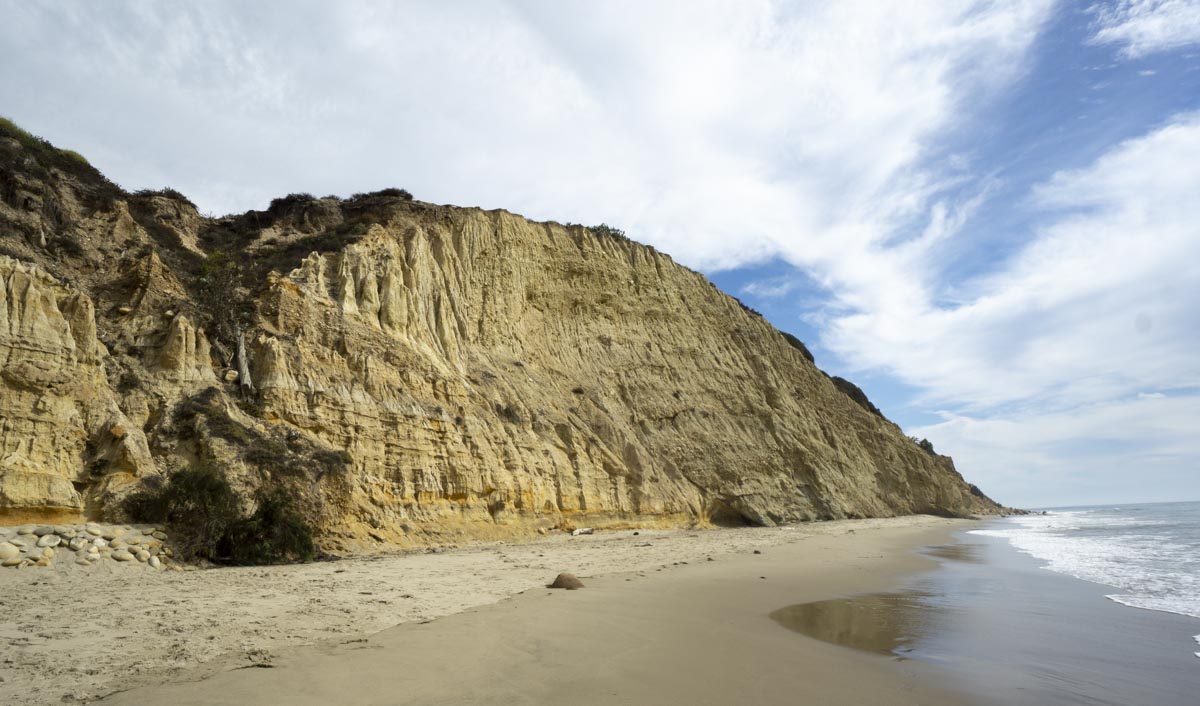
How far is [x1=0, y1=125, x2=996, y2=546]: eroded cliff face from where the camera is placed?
1209cm

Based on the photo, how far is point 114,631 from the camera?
5496 millimetres

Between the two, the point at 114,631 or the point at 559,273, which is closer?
the point at 114,631

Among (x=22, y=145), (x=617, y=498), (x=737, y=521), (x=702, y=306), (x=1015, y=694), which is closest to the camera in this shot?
(x=1015, y=694)

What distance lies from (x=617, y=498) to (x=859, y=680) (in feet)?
56.5

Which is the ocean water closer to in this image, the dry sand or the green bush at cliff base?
the dry sand

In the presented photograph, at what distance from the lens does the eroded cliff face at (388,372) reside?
1209 centimetres

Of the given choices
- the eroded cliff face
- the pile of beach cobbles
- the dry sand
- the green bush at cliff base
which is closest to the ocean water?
A: the dry sand

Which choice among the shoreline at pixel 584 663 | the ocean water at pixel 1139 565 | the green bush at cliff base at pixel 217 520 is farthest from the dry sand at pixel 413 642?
the ocean water at pixel 1139 565

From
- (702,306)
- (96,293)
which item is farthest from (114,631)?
(702,306)

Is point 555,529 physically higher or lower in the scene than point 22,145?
lower

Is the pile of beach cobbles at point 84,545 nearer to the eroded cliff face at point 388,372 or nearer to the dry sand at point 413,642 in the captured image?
the dry sand at point 413,642

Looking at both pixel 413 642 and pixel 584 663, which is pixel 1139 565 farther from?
pixel 413 642

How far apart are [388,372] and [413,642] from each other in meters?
13.4

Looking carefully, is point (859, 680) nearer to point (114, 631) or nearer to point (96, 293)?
point (114, 631)
